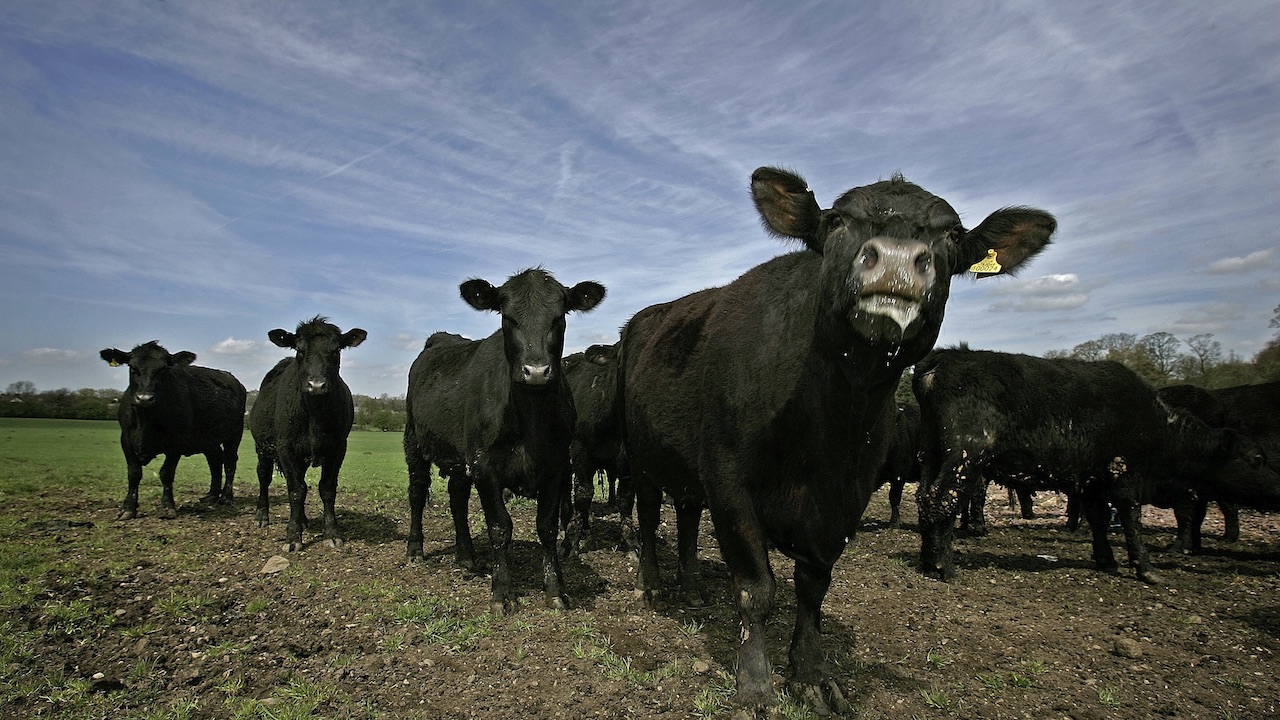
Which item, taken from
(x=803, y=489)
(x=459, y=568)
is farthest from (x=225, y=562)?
(x=803, y=489)

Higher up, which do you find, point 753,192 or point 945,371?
point 753,192

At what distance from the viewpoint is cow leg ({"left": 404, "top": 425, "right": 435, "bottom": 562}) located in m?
9.31

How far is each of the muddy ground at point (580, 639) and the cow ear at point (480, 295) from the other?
127 inches

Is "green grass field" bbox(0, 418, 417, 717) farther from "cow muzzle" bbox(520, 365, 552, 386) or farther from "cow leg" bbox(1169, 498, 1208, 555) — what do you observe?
"cow leg" bbox(1169, 498, 1208, 555)

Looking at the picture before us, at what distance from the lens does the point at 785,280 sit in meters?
5.05

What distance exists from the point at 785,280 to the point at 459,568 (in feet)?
20.0

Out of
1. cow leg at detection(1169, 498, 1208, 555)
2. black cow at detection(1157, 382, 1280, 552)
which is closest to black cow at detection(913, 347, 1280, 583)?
cow leg at detection(1169, 498, 1208, 555)

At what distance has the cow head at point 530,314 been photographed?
6465 mm

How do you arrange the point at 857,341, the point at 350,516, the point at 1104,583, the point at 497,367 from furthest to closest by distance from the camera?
the point at 350,516 → the point at 1104,583 → the point at 497,367 → the point at 857,341

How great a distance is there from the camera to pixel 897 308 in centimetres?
305

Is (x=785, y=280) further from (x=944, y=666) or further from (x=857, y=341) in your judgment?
(x=944, y=666)

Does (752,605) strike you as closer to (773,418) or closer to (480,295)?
(773,418)

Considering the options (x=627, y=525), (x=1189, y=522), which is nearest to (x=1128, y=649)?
(x=627, y=525)

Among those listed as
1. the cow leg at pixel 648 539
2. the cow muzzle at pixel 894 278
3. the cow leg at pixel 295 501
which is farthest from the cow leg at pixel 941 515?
the cow leg at pixel 295 501
